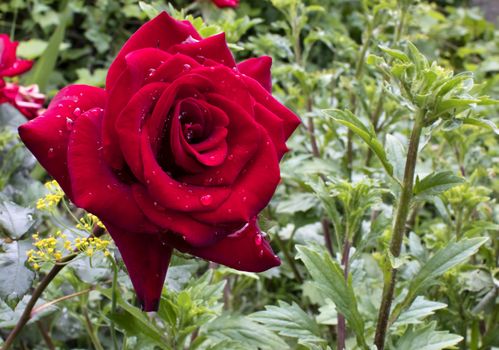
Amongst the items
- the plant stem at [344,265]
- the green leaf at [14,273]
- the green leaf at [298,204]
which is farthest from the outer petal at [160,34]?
the green leaf at [298,204]

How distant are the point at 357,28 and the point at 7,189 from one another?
8.63 feet

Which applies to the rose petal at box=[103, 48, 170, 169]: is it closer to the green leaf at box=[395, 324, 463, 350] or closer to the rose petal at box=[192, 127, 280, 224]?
the rose petal at box=[192, 127, 280, 224]

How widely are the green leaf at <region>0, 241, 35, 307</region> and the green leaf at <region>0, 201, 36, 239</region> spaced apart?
14 mm

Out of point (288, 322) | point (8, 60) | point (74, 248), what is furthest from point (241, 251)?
point (8, 60)

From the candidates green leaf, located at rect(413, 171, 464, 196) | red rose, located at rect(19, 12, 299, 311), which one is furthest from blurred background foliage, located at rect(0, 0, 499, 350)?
red rose, located at rect(19, 12, 299, 311)

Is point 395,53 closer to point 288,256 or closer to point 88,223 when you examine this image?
point 88,223

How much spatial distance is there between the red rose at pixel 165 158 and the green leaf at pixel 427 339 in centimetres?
28

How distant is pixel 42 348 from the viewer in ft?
3.72

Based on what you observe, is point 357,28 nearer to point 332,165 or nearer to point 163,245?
point 332,165

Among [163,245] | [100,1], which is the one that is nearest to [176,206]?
[163,245]

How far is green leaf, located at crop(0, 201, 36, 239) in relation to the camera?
29.4 inches

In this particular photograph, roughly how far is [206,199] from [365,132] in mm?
236

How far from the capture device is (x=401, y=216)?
74cm

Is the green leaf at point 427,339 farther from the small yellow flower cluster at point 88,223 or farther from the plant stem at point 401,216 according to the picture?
the small yellow flower cluster at point 88,223
